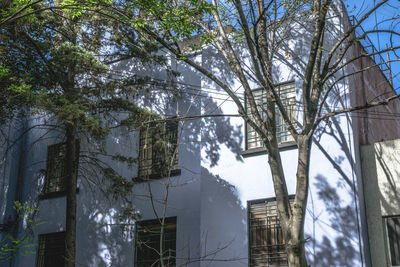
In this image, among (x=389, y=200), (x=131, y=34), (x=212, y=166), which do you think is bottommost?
(x=389, y=200)

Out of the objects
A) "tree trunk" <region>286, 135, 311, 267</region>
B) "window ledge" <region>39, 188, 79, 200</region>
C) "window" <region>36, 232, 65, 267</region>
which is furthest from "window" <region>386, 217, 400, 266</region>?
"window ledge" <region>39, 188, 79, 200</region>

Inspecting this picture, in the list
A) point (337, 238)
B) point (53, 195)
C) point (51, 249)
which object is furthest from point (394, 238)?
point (53, 195)

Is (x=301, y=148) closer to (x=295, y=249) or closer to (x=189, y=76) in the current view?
(x=295, y=249)

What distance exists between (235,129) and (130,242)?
4.27 m

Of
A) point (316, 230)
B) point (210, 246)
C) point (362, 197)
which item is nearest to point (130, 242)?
point (210, 246)

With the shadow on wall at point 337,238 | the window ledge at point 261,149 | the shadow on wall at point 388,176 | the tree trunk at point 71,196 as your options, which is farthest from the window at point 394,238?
A: the tree trunk at point 71,196

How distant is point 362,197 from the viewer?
40.6 feet

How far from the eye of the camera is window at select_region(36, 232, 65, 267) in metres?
16.9

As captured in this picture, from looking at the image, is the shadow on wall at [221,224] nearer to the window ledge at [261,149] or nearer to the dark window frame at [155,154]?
the window ledge at [261,149]

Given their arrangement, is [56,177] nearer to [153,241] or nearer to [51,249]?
[51,249]

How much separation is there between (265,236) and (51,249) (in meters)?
7.44

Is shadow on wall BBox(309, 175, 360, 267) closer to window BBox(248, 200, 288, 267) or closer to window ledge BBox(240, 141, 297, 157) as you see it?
window BBox(248, 200, 288, 267)

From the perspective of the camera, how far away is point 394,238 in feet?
39.7

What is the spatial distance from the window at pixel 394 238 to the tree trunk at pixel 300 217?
3477 millimetres
